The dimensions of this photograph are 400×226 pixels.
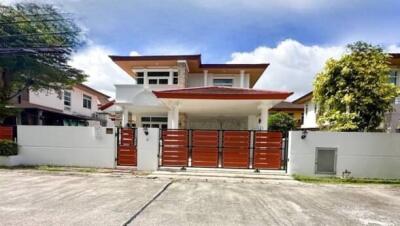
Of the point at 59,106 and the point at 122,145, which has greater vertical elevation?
the point at 59,106

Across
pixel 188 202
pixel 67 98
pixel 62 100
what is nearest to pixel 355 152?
pixel 188 202

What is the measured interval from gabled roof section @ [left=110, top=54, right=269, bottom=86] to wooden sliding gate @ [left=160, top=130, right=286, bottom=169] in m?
8.49

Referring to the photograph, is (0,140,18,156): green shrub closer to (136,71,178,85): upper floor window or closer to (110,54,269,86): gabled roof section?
(110,54,269,86): gabled roof section

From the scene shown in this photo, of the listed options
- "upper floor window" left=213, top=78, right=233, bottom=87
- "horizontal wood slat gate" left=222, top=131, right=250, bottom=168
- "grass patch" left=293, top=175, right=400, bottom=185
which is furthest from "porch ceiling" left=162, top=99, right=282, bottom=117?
"upper floor window" left=213, top=78, right=233, bottom=87

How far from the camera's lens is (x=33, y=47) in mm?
15359

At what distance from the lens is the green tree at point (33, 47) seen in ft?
51.5

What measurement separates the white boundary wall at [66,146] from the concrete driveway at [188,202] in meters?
1.81

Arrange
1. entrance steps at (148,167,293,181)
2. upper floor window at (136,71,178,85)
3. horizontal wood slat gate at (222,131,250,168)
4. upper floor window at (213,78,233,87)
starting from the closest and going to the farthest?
entrance steps at (148,167,293,181) → horizontal wood slat gate at (222,131,250,168) → upper floor window at (136,71,178,85) → upper floor window at (213,78,233,87)

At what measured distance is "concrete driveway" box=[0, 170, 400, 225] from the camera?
5.68 m

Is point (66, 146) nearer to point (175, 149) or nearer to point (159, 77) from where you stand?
point (175, 149)

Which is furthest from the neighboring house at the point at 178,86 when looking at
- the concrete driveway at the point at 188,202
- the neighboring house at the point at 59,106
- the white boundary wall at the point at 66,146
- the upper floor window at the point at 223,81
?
the concrete driveway at the point at 188,202

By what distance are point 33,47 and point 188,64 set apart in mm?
9606

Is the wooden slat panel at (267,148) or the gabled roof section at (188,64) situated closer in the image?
the wooden slat panel at (267,148)

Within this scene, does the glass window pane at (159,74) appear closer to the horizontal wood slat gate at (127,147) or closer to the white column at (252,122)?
the white column at (252,122)
